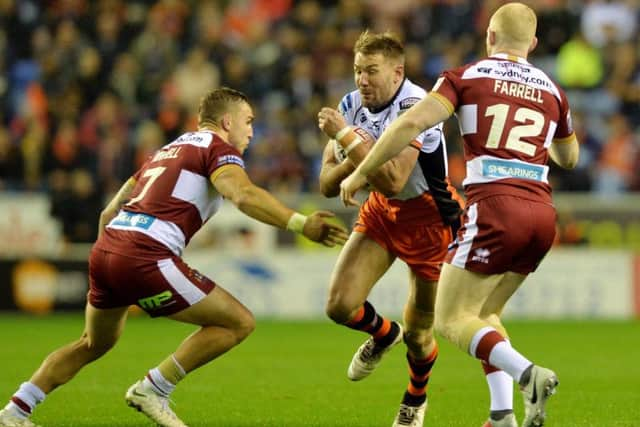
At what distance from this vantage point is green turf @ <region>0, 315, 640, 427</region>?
8.83m

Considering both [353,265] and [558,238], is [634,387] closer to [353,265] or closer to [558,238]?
[353,265]

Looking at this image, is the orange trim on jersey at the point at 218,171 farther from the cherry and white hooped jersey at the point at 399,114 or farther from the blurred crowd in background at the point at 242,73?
the blurred crowd in background at the point at 242,73

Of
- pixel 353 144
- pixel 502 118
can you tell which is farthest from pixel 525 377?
pixel 353 144

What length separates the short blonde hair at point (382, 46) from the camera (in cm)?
836

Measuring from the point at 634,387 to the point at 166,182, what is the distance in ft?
16.3

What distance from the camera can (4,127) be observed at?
66.8 ft

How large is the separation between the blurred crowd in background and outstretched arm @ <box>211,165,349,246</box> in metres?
11.8

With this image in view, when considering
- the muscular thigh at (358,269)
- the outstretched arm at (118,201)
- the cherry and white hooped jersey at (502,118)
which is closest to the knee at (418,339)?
the muscular thigh at (358,269)

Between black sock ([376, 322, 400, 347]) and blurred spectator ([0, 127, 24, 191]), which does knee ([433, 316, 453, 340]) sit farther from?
blurred spectator ([0, 127, 24, 191])

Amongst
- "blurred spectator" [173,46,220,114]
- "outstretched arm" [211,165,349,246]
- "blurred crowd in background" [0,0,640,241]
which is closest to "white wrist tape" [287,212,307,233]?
"outstretched arm" [211,165,349,246]

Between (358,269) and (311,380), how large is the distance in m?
2.97

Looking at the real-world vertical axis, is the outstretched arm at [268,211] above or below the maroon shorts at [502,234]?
below

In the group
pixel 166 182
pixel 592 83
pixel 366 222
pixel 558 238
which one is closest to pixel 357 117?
pixel 366 222

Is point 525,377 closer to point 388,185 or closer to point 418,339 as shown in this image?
point 388,185
